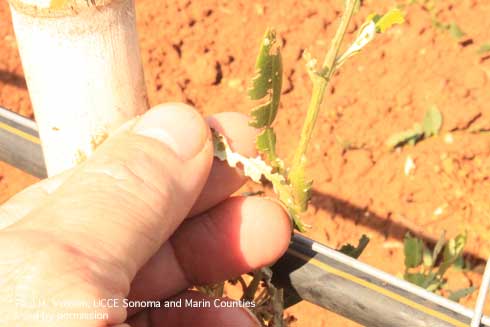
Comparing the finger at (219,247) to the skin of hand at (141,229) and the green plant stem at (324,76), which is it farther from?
the green plant stem at (324,76)

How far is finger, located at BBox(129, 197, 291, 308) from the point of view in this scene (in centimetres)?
87

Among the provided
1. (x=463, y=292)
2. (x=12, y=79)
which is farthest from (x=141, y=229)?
(x=12, y=79)

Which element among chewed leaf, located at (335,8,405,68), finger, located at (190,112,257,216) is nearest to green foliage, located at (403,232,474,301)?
finger, located at (190,112,257,216)

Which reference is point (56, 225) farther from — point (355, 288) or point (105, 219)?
point (355, 288)

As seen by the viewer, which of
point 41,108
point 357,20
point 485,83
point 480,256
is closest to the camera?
point 41,108

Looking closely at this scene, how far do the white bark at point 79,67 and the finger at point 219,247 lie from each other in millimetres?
213

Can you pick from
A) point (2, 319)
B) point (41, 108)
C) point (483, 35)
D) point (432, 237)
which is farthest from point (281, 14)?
point (2, 319)

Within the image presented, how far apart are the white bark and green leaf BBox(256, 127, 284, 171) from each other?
0.15m

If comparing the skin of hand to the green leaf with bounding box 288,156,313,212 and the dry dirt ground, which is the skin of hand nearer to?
the green leaf with bounding box 288,156,313,212

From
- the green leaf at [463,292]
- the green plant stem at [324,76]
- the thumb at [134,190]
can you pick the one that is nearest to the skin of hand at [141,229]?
the thumb at [134,190]

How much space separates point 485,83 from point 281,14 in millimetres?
740

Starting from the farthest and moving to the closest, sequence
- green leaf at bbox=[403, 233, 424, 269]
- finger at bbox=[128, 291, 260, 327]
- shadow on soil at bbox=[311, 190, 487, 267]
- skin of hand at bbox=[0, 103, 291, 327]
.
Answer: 1. shadow on soil at bbox=[311, 190, 487, 267]
2. green leaf at bbox=[403, 233, 424, 269]
3. finger at bbox=[128, 291, 260, 327]
4. skin of hand at bbox=[0, 103, 291, 327]

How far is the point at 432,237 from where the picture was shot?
1873 mm

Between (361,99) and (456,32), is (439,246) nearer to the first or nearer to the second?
(361,99)
